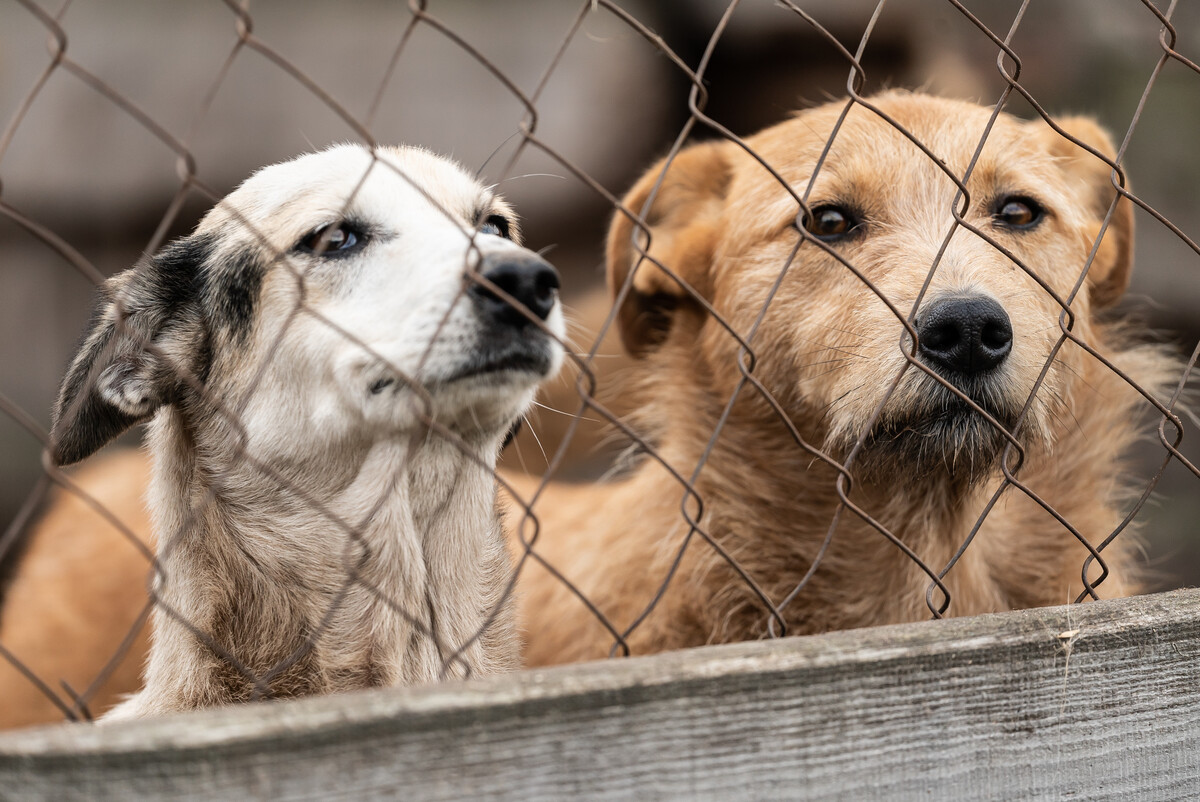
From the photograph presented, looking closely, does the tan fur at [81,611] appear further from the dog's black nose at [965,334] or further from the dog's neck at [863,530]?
the dog's black nose at [965,334]

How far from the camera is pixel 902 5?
7.64m

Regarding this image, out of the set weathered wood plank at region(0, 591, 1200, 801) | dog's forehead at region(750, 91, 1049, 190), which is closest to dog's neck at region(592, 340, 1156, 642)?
dog's forehead at region(750, 91, 1049, 190)

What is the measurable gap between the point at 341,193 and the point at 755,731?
1.50 m

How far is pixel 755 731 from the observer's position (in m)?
1.71

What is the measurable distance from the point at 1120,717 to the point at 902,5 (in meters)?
6.81

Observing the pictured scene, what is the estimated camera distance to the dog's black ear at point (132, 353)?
7.07ft

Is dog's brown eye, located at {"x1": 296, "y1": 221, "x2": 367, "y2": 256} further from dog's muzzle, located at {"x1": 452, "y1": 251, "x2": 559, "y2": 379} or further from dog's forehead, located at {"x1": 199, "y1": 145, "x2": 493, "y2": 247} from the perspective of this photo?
dog's muzzle, located at {"x1": 452, "y1": 251, "x2": 559, "y2": 379}

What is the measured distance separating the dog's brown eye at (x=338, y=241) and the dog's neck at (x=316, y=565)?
0.44 meters

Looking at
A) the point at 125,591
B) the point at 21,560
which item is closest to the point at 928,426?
the point at 125,591

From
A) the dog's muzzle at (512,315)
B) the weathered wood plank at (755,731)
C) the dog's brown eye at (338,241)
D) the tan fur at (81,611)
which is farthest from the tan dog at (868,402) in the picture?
the tan fur at (81,611)

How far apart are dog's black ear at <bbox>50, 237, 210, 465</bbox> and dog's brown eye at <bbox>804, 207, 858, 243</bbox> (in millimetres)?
1702

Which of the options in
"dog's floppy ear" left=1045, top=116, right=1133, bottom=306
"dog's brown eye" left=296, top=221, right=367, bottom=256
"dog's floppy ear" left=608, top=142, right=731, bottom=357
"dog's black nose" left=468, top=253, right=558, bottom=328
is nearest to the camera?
"dog's black nose" left=468, top=253, right=558, bottom=328

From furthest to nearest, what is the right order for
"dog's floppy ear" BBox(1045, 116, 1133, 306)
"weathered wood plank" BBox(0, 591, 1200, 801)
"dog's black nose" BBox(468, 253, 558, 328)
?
1. "dog's floppy ear" BBox(1045, 116, 1133, 306)
2. "dog's black nose" BBox(468, 253, 558, 328)
3. "weathered wood plank" BBox(0, 591, 1200, 801)

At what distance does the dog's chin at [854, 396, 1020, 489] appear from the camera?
2.64 metres
